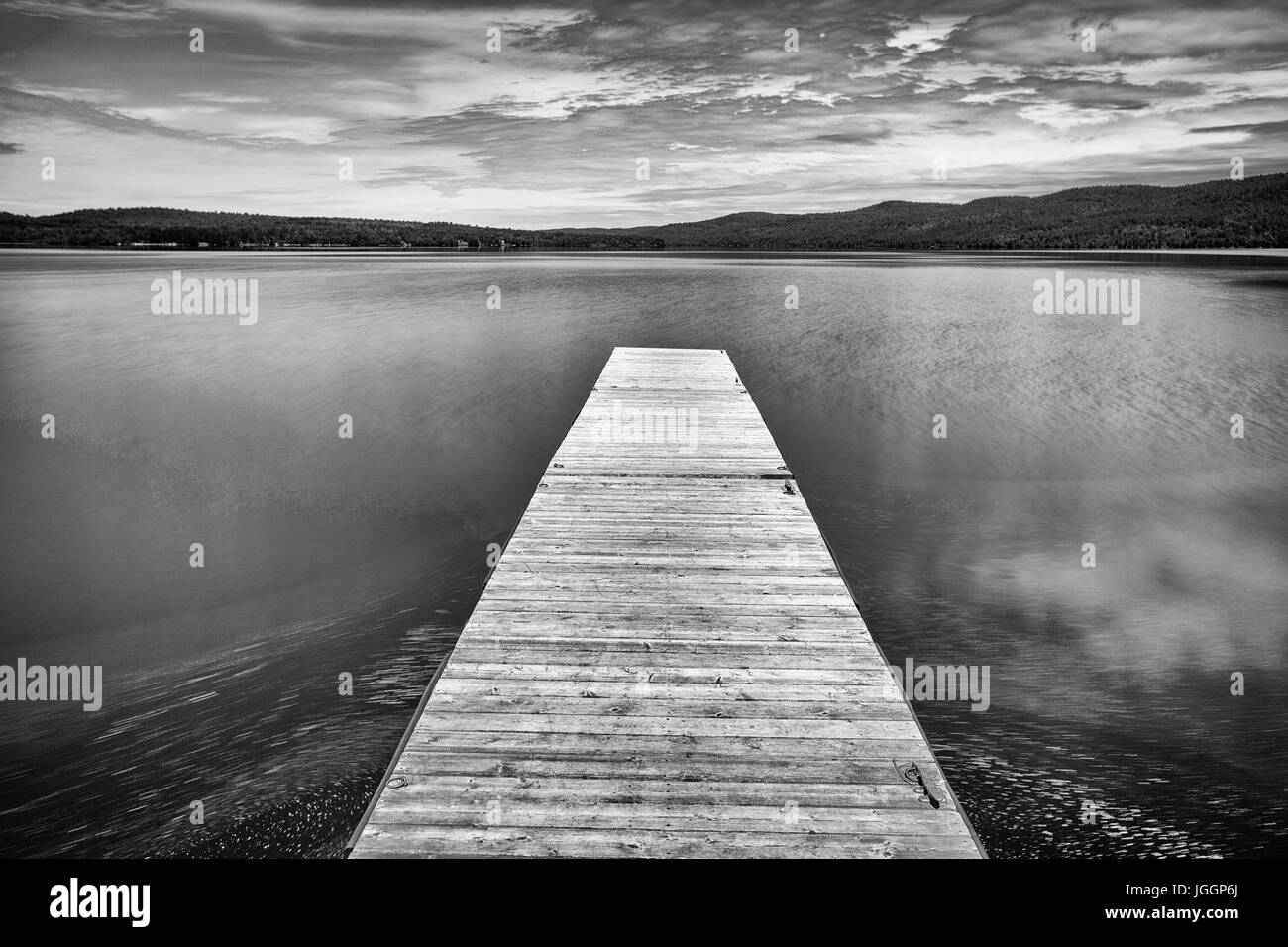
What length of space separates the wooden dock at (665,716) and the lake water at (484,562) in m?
1.40

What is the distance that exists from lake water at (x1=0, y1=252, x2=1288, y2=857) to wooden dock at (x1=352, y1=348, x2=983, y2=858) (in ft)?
4.60

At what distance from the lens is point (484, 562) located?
1013 cm

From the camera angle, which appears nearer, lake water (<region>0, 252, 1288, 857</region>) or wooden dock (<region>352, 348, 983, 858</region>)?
wooden dock (<region>352, 348, 983, 858</region>)

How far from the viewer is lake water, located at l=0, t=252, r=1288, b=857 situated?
586cm

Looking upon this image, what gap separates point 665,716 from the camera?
15.9 ft

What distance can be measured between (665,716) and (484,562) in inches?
224

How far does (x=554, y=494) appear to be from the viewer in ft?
30.3

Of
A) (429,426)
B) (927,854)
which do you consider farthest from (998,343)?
(927,854)

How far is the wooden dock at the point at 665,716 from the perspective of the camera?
3873mm

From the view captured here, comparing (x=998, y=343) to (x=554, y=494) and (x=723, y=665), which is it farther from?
(x=723, y=665)

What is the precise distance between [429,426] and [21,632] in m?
9.86

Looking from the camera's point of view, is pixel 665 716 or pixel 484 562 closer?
pixel 665 716

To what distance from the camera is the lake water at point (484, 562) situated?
19.2 feet

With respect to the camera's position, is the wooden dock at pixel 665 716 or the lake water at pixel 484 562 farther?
the lake water at pixel 484 562
